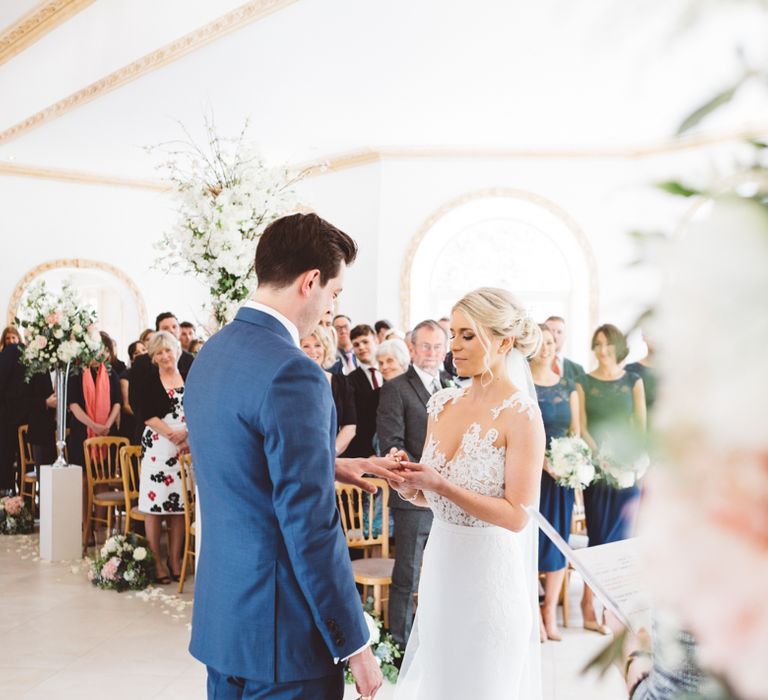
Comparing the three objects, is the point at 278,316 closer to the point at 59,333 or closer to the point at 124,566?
the point at 124,566

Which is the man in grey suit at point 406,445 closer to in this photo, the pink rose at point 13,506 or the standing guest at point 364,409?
the standing guest at point 364,409

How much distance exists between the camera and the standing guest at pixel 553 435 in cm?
539

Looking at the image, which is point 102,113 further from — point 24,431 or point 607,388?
point 607,388

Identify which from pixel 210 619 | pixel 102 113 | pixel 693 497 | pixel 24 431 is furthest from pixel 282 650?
pixel 102 113

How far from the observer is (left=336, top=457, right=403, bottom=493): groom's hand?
2582mm

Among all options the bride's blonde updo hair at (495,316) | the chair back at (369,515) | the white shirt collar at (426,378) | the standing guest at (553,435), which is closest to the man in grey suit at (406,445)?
the white shirt collar at (426,378)

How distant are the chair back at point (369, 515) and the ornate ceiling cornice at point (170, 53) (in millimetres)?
4034

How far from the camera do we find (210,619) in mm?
2086

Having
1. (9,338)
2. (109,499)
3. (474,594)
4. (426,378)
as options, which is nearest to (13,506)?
(109,499)

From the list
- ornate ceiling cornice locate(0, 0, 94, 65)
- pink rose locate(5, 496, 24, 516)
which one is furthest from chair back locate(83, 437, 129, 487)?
ornate ceiling cornice locate(0, 0, 94, 65)

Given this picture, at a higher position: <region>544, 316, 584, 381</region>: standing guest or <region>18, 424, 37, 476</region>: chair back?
<region>544, 316, 584, 381</region>: standing guest

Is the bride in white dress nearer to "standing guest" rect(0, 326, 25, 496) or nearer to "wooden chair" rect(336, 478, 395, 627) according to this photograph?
"wooden chair" rect(336, 478, 395, 627)

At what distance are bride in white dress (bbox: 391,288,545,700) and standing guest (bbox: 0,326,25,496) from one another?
6.70 m

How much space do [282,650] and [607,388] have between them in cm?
397
